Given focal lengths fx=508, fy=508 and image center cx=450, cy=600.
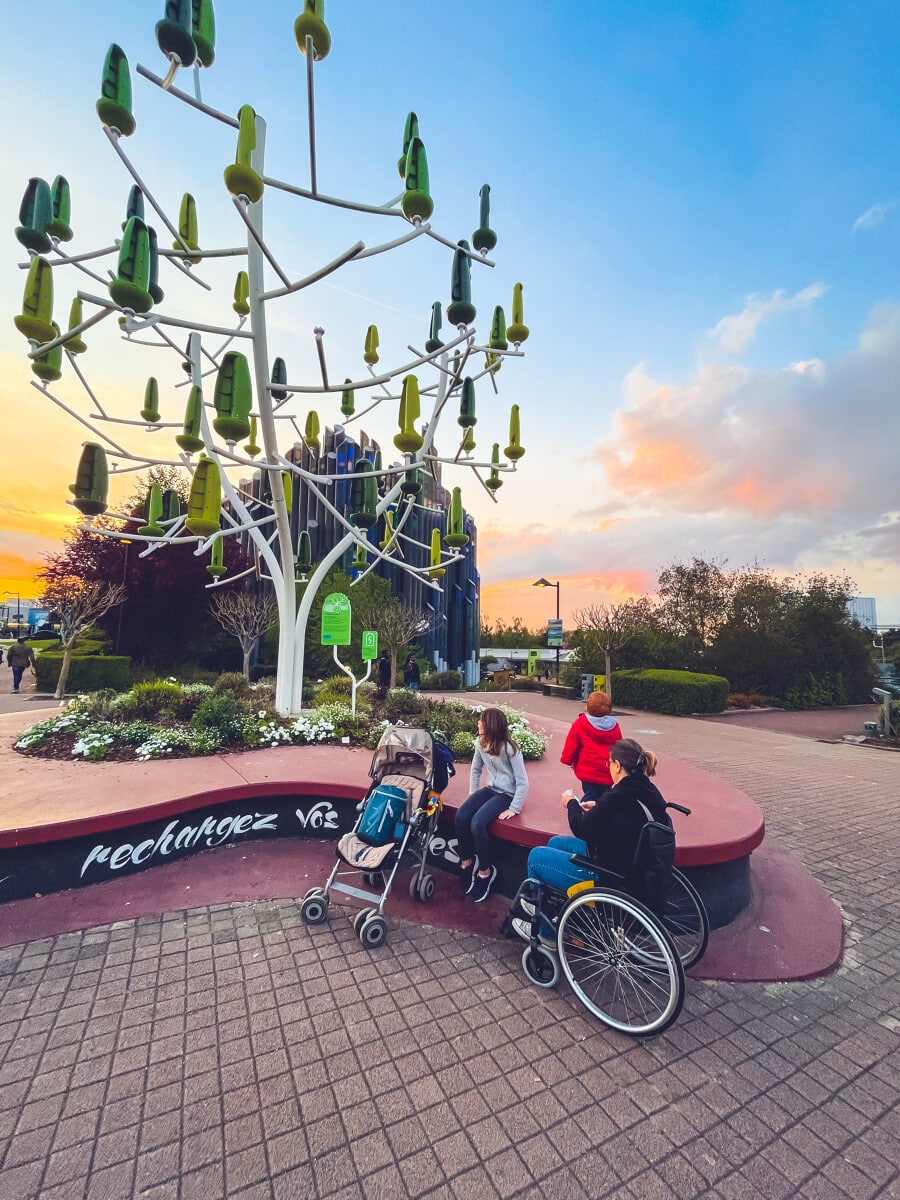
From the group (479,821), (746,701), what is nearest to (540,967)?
(479,821)

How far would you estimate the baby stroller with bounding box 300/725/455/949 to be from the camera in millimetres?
3490

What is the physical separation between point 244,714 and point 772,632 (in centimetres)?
2277

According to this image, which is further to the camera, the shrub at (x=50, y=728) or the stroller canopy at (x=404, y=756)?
the shrub at (x=50, y=728)

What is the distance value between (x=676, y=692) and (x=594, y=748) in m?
16.0

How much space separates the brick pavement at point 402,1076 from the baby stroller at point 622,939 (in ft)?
A: 0.49

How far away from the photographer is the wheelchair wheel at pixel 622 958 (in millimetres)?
2594

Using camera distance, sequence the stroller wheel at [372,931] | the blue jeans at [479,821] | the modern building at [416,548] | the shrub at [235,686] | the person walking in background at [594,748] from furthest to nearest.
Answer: the modern building at [416,548]
the shrub at [235,686]
the person walking in background at [594,748]
the blue jeans at [479,821]
the stroller wheel at [372,931]

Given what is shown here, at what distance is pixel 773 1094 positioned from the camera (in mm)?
2320

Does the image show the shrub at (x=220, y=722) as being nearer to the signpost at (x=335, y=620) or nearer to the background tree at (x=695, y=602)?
the signpost at (x=335, y=620)

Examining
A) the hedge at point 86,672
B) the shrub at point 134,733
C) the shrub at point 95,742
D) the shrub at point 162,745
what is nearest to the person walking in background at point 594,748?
the shrub at point 162,745

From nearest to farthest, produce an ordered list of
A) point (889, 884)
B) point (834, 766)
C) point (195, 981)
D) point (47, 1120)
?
point (47, 1120) < point (195, 981) < point (889, 884) < point (834, 766)

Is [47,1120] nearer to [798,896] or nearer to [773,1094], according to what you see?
[773,1094]

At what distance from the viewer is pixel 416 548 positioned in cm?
2717

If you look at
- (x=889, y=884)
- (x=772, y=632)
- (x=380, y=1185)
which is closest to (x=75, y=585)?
(x=380, y=1185)
